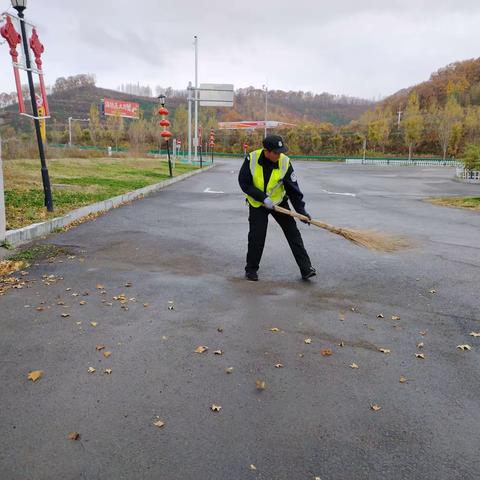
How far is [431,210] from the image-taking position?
497 inches

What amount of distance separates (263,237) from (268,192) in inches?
21.2

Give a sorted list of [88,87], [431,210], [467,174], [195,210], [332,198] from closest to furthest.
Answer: [195,210], [431,210], [332,198], [467,174], [88,87]

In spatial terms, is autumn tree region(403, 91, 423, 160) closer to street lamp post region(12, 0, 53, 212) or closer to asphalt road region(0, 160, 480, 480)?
street lamp post region(12, 0, 53, 212)

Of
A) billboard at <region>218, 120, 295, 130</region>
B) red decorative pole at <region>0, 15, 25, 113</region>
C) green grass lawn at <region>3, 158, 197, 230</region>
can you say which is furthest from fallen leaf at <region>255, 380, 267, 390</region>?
billboard at <region>218, 120, 295, 130</region>

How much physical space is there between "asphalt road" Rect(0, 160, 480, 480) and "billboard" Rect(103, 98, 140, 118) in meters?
68.2

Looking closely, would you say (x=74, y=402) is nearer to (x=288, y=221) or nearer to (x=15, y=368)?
(x=15, y=368)

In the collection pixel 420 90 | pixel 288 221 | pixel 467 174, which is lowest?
pixel 467 174

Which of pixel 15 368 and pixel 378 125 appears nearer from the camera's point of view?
pixel 15 368

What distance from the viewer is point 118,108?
→ 2822 inches

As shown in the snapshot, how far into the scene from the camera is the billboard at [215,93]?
38.8 m

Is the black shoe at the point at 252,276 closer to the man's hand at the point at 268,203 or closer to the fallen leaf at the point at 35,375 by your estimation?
the man's hand at the point at 268,203

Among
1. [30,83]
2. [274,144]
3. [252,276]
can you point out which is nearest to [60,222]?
[30,83]

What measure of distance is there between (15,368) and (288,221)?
3.33m

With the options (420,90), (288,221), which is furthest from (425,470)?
(420,90)
